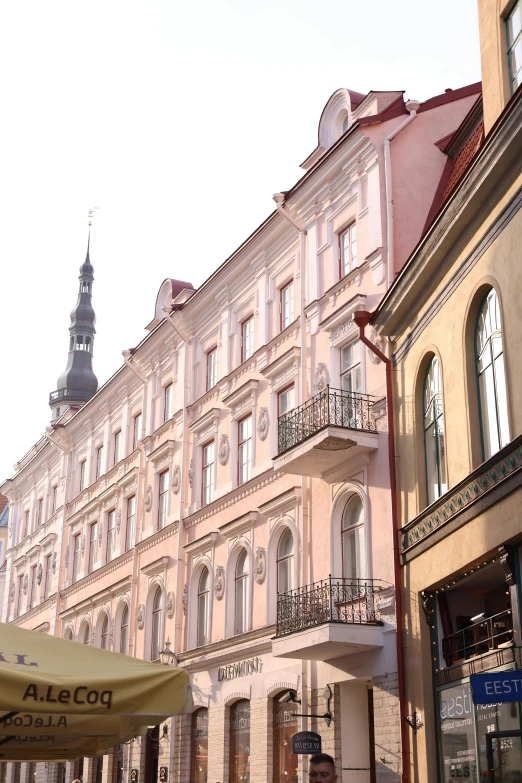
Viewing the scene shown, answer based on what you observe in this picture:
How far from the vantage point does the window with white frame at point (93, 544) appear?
3430cm

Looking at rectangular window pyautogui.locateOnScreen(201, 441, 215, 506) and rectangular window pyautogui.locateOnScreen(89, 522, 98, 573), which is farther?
rectangular window pyautogui.locateOnScreen(89, 522, 98, 573)

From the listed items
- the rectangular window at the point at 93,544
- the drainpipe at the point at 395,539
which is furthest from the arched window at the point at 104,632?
the drainpipe at the point at 395,539

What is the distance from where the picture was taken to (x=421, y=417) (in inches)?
676

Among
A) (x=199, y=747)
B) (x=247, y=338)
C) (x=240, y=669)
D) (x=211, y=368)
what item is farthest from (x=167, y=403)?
(x=199, y=747)

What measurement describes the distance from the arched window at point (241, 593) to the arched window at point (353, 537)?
4.40 metres

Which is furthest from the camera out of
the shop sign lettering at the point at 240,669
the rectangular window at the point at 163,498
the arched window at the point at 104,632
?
the arched window at the point at 104,632

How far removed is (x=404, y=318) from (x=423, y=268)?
178cm

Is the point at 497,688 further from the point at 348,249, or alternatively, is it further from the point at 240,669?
the point at 240,669

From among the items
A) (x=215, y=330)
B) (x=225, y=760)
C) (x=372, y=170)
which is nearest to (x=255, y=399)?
(x=215, y=330)

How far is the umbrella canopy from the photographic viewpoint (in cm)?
645

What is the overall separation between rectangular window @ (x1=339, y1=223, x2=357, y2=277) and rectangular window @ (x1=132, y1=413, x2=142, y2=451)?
11894mm

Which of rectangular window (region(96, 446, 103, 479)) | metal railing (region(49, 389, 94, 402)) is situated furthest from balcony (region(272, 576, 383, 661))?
metal railing (region(49, 389, 94, 402))

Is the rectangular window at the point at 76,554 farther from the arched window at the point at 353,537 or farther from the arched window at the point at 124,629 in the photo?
the arched window at the point at 353,537

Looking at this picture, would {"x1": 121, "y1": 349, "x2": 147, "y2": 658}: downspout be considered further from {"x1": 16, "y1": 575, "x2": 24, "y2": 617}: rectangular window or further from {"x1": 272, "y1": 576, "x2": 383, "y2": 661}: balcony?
{"x1": 16, "y1": 575, "x2": 24, "y2": 617}: rectangular window
